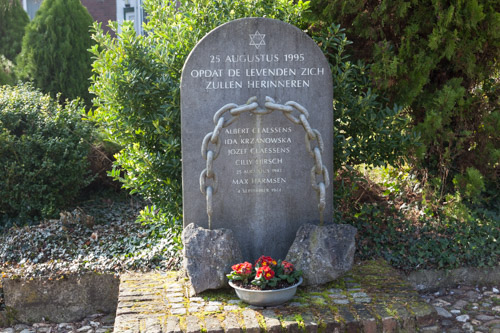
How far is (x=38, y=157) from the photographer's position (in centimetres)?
566

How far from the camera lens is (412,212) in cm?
538

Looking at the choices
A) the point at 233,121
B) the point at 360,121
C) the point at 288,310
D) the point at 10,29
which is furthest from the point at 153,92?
the point at 10,29

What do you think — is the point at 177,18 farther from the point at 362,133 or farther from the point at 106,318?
the point at 106,318

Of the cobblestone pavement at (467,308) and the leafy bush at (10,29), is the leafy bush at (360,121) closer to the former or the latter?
the cobblestone pavement at (467,308)

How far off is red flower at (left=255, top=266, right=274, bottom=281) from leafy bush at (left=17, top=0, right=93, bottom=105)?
203 inches

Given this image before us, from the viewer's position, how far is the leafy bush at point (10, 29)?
30.3 feet

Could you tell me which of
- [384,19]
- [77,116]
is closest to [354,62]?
[384,19]

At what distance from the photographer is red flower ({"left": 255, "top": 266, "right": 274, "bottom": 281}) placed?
3.50 m

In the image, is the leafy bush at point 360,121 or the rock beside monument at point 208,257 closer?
the rock beside monument at point 208,257

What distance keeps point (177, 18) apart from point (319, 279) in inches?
100

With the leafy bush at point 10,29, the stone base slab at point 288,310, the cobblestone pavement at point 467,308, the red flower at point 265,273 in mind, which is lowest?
the cobblestone pavement at point 467,308

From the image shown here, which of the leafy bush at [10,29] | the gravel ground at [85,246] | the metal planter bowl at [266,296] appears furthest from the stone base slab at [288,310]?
the leafy bush at [10,29]

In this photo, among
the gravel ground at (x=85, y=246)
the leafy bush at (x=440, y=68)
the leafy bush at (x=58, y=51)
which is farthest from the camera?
the leafy bush at (x=58, y=51)

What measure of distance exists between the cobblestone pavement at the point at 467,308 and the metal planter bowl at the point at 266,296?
1.20m
